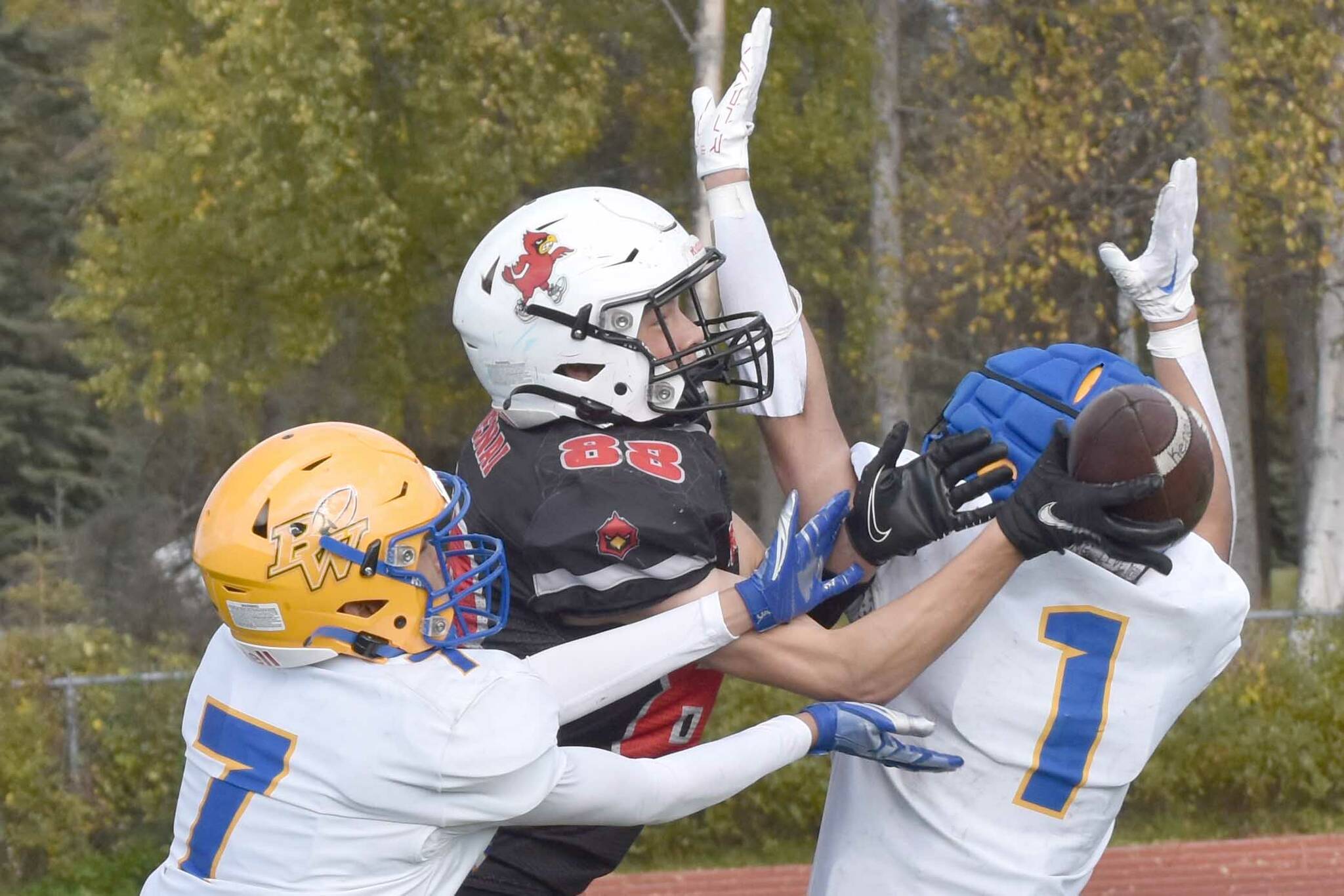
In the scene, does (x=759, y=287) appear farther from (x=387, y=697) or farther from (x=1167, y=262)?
(x=387, y=697)

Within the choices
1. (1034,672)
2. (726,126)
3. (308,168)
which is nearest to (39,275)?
(308,168)

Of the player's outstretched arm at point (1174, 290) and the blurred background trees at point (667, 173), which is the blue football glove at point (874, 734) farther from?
the blurred background trees at point (667, 173)

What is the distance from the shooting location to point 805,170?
14828mm

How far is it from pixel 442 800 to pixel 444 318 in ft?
45.0

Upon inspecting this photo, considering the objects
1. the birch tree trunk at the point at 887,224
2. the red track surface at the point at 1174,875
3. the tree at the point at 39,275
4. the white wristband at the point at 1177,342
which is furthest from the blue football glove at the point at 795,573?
the tree at the point at 39,275

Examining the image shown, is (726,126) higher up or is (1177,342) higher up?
(726,126)

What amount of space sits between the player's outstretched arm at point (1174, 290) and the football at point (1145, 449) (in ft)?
1.96

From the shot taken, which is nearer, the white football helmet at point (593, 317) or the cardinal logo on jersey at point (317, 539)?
the cardinal logo on jersey at point (317, 539)

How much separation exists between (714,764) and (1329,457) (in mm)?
10935

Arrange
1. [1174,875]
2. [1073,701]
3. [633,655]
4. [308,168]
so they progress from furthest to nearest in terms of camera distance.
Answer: [308,168] < [1174,875] < [1073,701] < [633,655]

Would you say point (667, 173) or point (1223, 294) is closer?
point (1223, 294)

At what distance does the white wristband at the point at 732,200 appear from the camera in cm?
301

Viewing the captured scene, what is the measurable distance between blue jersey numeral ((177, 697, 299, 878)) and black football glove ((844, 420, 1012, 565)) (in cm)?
102

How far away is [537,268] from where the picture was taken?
9.16ft
